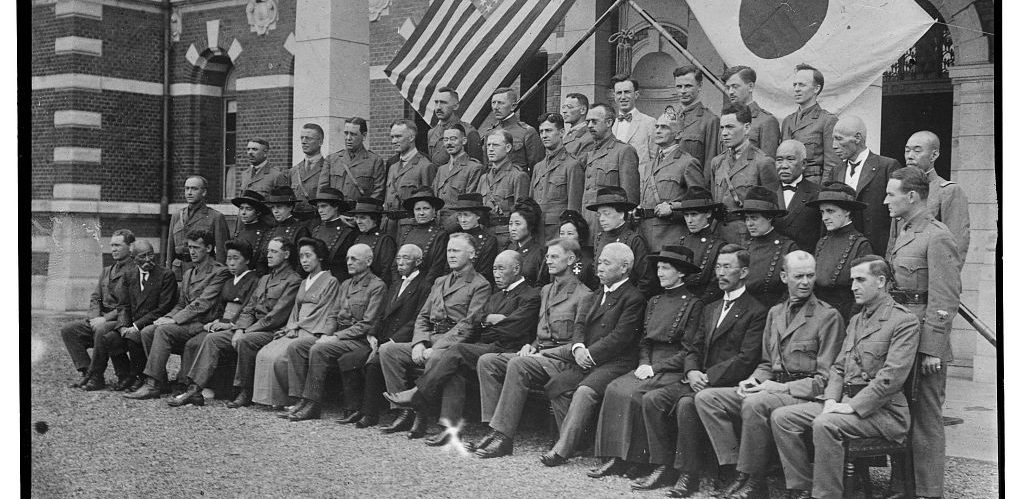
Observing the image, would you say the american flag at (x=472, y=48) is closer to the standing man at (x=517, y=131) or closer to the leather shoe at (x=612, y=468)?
the standing man at (x=517, y=131)

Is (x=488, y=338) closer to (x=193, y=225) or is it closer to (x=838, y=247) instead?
(x=838, y=247)

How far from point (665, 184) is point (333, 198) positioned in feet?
9.78

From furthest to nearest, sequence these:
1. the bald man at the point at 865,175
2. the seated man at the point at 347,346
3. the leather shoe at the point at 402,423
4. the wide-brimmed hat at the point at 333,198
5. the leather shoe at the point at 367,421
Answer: the wide-brimmed hat at the point at 333,198, the seated man at the point at 347,346, the leather shoe at the point at 367,421, the leather shoe at the point at 402,423, the bald man at the point at 865,175

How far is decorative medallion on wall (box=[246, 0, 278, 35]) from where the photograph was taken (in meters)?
12.2

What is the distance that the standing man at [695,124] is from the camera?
24.8ft

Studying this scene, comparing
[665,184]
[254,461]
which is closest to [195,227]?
[254,461]

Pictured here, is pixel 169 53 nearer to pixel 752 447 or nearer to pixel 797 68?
pixel 797 68

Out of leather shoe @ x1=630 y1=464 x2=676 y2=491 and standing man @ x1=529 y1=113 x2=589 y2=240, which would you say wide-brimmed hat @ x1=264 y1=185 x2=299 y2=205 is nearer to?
standing man @ x1=529 y1=113 x2=589 y2=240

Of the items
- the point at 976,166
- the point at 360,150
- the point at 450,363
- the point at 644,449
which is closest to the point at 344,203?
the point at 360,150

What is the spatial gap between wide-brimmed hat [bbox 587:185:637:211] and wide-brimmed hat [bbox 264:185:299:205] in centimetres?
309

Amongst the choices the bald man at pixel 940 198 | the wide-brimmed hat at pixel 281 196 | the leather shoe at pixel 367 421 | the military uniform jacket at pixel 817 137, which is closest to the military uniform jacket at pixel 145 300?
the wide-brimmed hat at pixel 281 196

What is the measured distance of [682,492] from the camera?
6.38m

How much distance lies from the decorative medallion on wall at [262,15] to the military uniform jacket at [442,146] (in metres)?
3.94

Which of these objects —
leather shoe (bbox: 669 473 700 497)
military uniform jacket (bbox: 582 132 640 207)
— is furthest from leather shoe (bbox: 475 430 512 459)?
military uniform jacket (bbox: 582 132 640 207)
